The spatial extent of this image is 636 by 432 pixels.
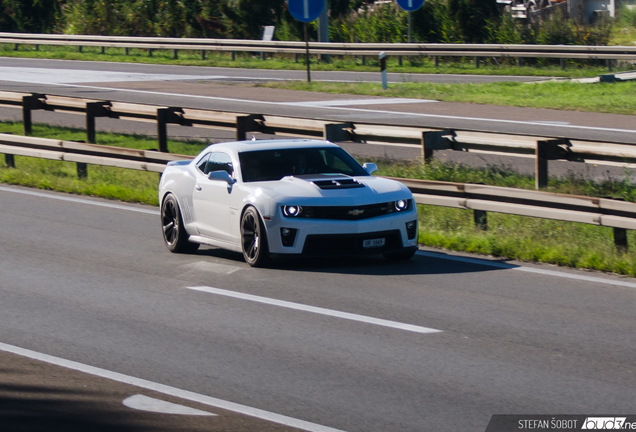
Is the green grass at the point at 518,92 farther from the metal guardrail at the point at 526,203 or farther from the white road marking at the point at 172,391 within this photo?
the white road marking at the point at 172,391

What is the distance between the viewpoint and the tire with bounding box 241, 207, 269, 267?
1022cm

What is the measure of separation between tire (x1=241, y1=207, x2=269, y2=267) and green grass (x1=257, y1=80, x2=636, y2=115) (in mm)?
14249

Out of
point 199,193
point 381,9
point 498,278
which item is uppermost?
point 381,9

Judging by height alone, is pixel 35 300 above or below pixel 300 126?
below

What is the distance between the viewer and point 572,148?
1248 centimetres

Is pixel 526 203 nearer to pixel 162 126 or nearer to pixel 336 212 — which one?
pixel 336 212

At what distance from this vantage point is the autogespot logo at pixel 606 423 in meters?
5.59

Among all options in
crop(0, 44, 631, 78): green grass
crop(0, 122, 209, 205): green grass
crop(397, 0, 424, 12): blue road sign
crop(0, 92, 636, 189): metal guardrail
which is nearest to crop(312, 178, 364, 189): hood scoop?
crop(0, 92, 636, 189): metal guardrail

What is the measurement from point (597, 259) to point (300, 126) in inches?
245

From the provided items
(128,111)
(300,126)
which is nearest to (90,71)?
(128,111)

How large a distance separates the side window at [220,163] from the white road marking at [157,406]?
5020 millimetres

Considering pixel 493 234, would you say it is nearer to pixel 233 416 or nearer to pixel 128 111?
pixel 233 416

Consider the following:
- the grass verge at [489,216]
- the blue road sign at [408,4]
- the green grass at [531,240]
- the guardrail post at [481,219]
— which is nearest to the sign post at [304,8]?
the blue road sign at [408,4]

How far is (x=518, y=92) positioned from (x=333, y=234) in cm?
1728
